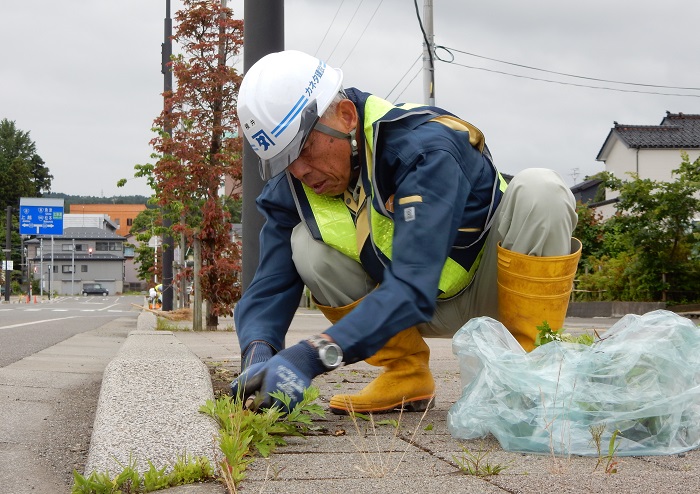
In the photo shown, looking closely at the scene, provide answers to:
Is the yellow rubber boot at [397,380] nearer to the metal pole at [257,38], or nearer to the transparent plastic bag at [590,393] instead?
the transparent plastic bag at [590,393]

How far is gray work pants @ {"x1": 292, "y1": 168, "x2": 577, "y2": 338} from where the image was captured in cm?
292

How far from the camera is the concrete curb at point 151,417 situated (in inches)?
82.4

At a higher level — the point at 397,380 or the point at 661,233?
the point at 661,233

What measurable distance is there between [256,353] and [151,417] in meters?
0.50

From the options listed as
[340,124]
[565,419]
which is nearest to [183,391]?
[340,124]

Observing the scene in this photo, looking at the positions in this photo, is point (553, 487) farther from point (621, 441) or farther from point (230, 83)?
point (230, 83)

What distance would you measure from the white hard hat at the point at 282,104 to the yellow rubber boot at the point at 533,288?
2.71 feet

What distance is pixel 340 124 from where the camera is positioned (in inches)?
114

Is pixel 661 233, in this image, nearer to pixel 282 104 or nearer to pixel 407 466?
pixel 282 104

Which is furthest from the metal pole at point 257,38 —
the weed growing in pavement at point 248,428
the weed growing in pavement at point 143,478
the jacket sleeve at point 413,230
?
the weed growing in pavement at point 143,478

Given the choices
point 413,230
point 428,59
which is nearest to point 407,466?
point 413,230

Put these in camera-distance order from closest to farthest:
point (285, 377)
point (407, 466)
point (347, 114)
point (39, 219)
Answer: point (407, 466) < point (285, 377) < point (347, 114) < point (39, 219)

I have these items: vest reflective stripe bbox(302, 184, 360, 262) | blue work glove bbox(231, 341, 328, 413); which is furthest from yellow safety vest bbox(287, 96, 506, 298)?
blue work glove bbox(231, 341, 328, 413)

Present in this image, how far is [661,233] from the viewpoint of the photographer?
20562 mm
